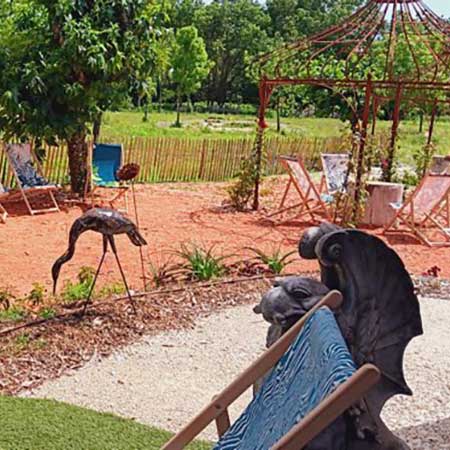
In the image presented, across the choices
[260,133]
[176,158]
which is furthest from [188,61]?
[260,133]

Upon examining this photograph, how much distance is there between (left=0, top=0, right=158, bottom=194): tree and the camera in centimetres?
870

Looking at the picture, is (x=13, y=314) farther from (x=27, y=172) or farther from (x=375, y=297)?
(x=27, y=172)

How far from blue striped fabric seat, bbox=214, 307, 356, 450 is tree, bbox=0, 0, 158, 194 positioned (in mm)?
7508

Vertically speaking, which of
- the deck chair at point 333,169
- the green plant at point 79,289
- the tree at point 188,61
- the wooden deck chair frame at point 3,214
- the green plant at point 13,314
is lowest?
the wooden deck chair frame at point 3,214

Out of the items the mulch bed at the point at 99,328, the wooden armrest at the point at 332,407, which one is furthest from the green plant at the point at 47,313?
the wooden armrest at the point at 332,407

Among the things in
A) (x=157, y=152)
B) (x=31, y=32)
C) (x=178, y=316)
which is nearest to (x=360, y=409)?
(x=178, y=316)

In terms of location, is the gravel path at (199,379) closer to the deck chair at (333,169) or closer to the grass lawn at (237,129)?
the deck chair at (333,169)

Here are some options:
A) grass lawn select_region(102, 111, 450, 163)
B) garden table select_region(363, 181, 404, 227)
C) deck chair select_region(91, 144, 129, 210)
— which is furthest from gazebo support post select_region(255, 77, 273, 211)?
grass lawn select_region(102, 111, 450, 163)

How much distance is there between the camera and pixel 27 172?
9.06m

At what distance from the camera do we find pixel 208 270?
5684 millimetres

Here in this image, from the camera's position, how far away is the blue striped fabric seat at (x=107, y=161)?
1080 cm

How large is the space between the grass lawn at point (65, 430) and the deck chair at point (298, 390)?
3.30ft

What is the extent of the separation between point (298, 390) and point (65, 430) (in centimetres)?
183

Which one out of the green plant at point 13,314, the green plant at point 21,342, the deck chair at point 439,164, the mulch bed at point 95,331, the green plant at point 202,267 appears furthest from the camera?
the deck chair at point 439,164
